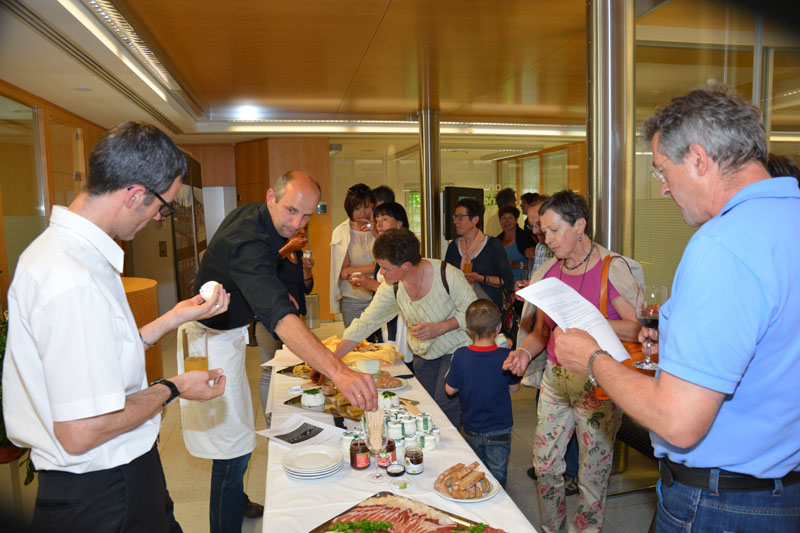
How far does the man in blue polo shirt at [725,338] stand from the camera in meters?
1.01

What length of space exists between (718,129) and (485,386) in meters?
1.75

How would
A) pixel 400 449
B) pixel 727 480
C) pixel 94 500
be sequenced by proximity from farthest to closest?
pixel 400 449 → pixel 94 500 → pixel 727 480

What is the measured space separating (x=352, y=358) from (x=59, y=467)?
6.49 ft

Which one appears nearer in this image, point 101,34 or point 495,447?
point 495,447

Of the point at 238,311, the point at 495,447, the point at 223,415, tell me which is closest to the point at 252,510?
the point at 223,415

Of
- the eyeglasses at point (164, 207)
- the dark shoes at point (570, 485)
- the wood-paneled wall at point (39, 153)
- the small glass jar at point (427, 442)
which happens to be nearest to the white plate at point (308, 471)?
the small glass jar at point (427, 442)

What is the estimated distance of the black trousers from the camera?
51.1 inches

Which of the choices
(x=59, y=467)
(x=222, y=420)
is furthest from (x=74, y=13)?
(x=59, y=467)

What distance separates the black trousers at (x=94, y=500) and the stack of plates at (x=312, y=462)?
0.52 m

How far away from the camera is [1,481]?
2.74 m

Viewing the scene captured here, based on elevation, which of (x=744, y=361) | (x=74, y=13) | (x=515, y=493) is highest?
(x=74, y=13)

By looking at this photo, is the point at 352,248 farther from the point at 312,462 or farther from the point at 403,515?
the point at 403,515

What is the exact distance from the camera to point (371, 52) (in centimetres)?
493

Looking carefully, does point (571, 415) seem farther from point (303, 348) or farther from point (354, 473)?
point (303, 348)
